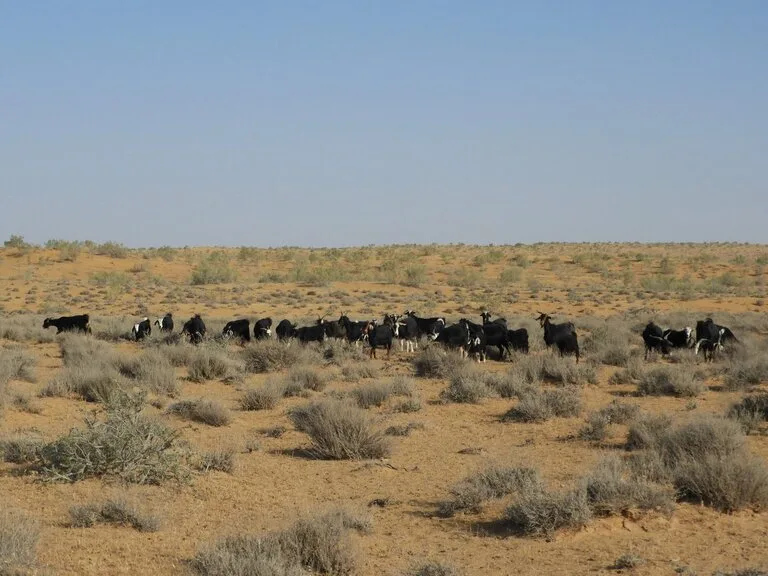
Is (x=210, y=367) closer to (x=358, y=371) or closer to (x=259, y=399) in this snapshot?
(x=358, y=371)

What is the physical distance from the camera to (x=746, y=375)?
16766 mm

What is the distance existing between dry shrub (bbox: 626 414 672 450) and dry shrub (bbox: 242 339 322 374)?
9046mm

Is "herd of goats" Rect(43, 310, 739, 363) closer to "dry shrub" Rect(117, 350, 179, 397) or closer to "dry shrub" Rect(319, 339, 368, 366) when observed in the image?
"dry shrub" Rect(319, 339, 368, 366)

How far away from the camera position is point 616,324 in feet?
93.0

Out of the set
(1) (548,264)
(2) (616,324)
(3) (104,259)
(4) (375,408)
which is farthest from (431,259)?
(4) (375,408)

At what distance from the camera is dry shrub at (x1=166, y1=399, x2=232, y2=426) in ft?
42.9

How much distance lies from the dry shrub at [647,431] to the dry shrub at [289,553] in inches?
192

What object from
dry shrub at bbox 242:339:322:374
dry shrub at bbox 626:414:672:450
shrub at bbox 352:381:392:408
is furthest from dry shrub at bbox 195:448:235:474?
dry shrub at bbox 242:339:322:374

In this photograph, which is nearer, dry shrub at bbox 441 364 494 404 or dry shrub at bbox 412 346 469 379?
dry shrub at bbox 441 364 494 404

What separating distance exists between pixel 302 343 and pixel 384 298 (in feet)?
60.1

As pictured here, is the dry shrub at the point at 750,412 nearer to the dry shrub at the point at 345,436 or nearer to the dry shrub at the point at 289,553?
the dry shrub at the point at 345,436

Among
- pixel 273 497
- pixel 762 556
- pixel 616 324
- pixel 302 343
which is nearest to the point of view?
pixel 762 556

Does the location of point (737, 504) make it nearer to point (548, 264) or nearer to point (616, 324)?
point (616, 324)

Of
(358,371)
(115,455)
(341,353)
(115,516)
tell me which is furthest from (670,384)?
(115,516)
